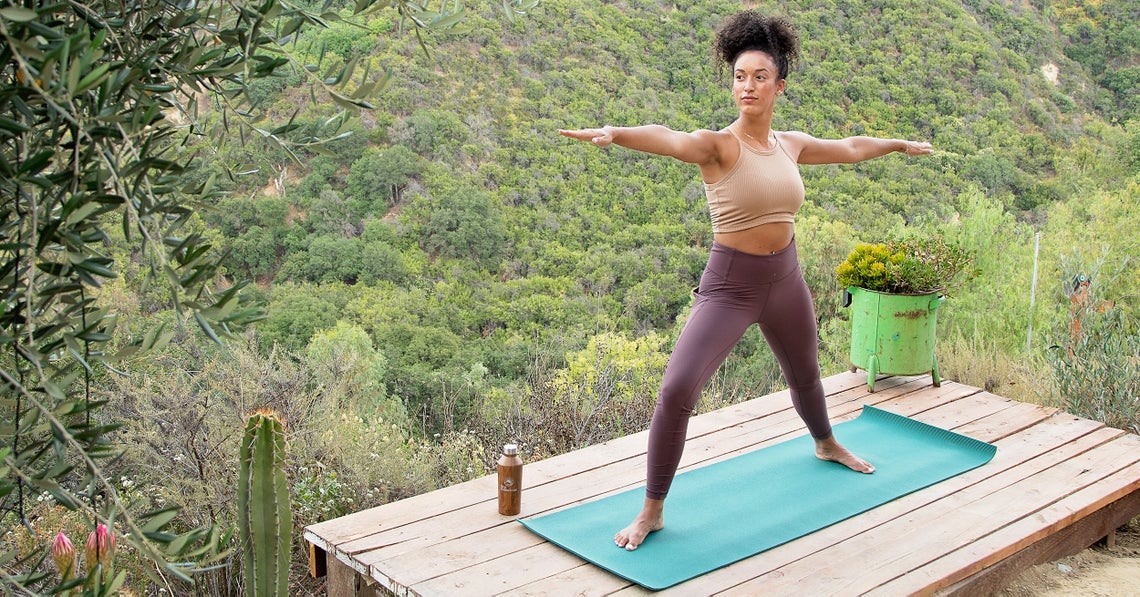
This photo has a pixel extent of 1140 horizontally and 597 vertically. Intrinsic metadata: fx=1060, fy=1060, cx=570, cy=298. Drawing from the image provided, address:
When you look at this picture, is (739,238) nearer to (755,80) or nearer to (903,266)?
(755,80)

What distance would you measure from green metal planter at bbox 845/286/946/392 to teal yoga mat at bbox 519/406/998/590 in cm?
40

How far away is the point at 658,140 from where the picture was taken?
3.04 meters

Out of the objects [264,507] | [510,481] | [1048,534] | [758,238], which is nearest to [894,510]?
[1048,534]

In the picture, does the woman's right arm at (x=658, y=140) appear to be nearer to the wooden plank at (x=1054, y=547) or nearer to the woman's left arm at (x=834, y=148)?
the woman's left arm at (x=834, y=148)

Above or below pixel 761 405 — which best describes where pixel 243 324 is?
above

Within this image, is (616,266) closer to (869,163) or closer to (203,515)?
(869,163)

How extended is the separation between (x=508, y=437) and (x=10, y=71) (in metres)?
4.00

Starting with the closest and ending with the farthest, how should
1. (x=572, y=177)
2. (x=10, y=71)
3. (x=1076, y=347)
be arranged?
1. (x=10, y=71)
2. (x=1076, y=347)
3. (x=572, y=177)

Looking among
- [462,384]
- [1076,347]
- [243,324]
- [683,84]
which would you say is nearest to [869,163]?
[683,84]

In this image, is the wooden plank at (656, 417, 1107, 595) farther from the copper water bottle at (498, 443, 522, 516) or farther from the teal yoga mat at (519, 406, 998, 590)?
the copper water bottle at (498, 443, 522, 516)

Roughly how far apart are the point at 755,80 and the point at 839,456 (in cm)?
150

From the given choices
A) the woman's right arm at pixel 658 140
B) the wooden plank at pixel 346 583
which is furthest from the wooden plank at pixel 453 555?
the woman's right arm at pixel 658 140

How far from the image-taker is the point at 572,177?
14.5m

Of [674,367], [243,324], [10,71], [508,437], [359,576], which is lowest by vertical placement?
[508,437]
